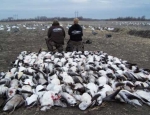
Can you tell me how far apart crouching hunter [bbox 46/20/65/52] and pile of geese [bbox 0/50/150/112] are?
11.6 feet

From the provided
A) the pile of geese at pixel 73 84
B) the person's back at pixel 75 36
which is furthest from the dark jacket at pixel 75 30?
the pile of geese at pixel 73 84

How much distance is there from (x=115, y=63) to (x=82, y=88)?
8.98 feet

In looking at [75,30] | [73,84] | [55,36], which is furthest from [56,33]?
[73,84]

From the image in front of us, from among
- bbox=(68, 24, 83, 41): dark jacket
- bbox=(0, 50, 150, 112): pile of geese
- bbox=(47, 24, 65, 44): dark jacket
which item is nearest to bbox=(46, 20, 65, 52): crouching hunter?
bbox=(47, 24, 65, 44): dark jacket

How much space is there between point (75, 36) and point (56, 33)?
99cm

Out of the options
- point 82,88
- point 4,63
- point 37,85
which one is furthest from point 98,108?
point 4,63

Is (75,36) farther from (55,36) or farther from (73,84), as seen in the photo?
(73,84)

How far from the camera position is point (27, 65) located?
834cm

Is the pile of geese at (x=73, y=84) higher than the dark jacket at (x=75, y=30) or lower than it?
lower

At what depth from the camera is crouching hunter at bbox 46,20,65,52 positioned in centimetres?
1202

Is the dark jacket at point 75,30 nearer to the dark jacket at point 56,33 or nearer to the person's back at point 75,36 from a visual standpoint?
the person's back at point 75,36

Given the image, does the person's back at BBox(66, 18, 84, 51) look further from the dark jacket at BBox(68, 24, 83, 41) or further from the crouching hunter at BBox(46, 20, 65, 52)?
the crouching hunter at BBox(46, 20, 65, 52)

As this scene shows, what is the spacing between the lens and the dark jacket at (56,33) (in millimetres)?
12016

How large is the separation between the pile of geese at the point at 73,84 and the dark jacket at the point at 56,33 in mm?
3537
